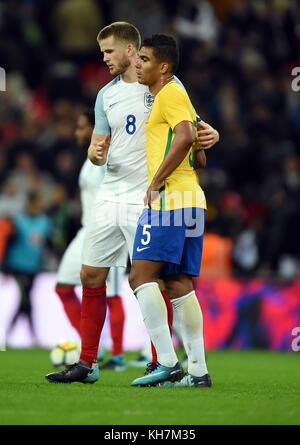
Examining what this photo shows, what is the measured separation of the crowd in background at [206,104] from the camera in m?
13.4

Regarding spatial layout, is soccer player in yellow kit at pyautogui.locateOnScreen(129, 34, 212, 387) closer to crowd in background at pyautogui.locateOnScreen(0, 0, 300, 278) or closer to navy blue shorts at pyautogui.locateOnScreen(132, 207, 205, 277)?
navy blue shorts at pyautogui.locateOnScreen(132, 207, 205, 277)

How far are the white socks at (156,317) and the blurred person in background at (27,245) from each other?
22.6 feet

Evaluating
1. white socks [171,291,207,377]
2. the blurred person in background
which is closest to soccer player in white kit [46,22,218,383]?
white socks [171,291,207,377]

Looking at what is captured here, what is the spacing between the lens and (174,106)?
5.77 meters

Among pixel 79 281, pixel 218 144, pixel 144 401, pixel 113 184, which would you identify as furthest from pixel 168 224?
pixel 218 144

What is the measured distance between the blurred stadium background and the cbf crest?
6.02 metres

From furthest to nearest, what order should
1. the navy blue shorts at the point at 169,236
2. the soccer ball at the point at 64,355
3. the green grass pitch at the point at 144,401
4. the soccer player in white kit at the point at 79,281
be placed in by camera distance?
the soccer player in white kit at the point at 79,281 → the soccer ball at the point at 64,355 → the navy blue shorts at the point at 169,236 → the green grass pitch at the point at 144,401

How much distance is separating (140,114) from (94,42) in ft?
34.8

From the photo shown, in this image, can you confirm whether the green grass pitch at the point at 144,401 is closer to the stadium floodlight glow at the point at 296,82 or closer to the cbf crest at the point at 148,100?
the cbf crest at the point at 148,100

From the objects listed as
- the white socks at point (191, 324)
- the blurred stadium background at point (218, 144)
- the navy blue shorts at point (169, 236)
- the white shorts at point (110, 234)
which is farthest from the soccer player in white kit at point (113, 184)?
the blurred stadium background at point (218, 144)

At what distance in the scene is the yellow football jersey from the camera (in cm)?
577

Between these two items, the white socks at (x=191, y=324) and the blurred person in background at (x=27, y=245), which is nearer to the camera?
the white socks at (x=191, y=324)

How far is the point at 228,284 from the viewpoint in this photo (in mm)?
12500
